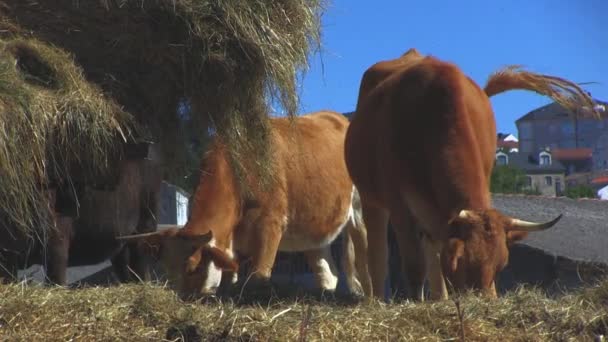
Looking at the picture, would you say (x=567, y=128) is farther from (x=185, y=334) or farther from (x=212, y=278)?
(x=185, y=334)

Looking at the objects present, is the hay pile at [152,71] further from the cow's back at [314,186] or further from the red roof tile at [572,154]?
the red roof tile at [572,154]

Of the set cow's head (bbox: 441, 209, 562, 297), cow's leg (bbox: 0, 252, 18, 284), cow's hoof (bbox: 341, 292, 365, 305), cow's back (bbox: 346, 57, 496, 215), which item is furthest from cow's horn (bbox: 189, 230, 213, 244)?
cow's head (bbox: 441, 209, 562, 297)

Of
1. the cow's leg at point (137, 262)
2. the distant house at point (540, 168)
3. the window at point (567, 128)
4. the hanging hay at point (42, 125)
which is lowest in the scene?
the cow's leg at point (137, 262)

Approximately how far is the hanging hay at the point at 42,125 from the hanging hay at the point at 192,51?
0.83ft

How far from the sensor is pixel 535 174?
72188mm

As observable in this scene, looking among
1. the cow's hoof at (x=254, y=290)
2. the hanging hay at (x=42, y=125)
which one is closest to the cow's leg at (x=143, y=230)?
the cow's hoof at (x=254, y=290)

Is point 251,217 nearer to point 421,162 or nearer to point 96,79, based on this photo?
point 421,162

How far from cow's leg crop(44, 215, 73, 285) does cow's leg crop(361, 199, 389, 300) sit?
273 cm

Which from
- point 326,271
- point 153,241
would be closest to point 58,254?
point 153,241

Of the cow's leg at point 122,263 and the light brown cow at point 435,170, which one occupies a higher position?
the light brown cow at point 435,170

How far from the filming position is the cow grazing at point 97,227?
621cm

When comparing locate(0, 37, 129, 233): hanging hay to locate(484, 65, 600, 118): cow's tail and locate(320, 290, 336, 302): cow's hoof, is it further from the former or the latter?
locate(484, 65, 600, 118): cow's tail

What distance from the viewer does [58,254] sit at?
22.9 ft

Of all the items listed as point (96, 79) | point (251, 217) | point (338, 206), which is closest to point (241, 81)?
point (96, 79)
